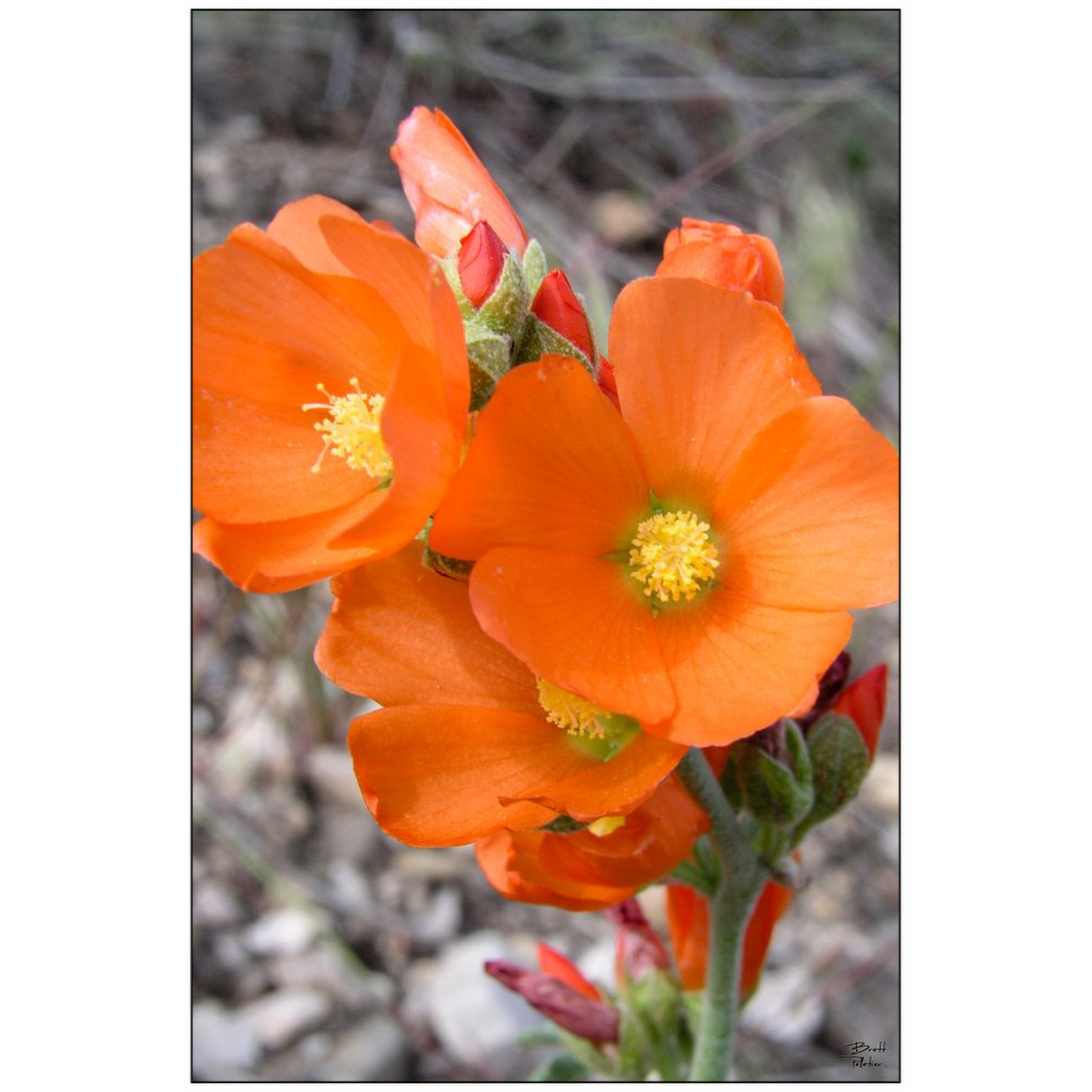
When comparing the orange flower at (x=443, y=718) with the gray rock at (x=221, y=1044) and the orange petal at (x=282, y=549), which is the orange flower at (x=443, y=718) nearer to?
the orange petal at (x=282, y=549)

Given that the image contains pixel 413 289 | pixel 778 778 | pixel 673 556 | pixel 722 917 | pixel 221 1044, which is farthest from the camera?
pixel 221 1044

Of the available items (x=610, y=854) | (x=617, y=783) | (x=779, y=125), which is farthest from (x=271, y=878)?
(x=779, y=125)

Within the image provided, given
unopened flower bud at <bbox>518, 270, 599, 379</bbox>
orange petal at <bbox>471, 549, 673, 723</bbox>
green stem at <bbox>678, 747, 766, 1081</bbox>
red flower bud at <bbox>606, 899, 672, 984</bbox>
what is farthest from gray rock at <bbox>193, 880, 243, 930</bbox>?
unopened flower bud at <bbox>518, 270, 599, 379</bbox>

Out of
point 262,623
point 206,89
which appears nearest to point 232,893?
point 262,623

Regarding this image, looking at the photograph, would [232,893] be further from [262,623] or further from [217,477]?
[217,477]
